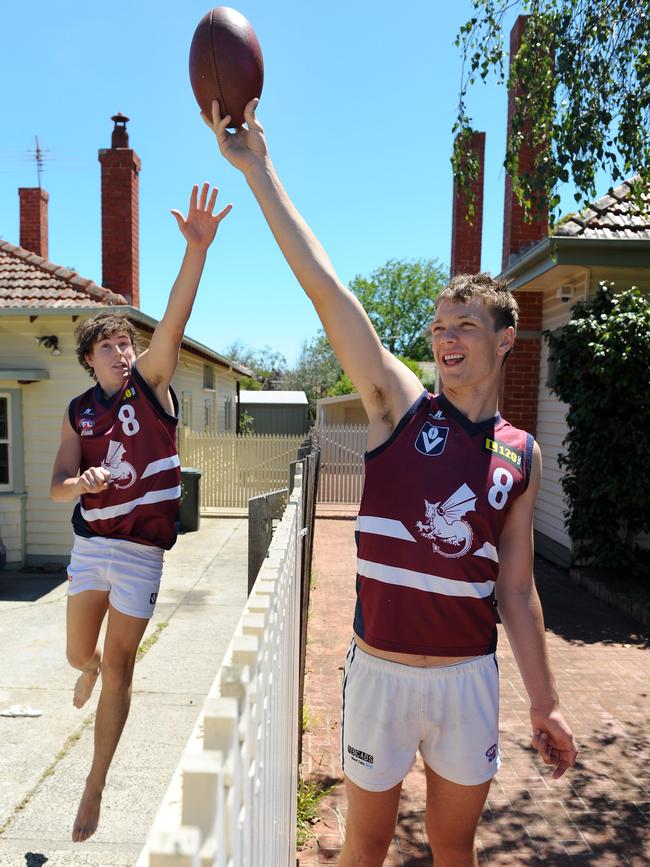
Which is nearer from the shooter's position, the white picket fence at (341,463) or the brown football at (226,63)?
the brown football at (226,63)

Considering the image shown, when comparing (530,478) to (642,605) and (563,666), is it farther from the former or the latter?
(642,605)

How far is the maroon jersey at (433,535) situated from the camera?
186 cm

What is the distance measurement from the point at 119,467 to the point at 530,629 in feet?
5.74

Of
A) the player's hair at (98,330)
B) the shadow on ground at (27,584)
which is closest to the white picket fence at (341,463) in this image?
the shadow on ground at (27,584)

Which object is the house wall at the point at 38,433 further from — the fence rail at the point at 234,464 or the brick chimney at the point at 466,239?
the brick chimney at the point at 466,239

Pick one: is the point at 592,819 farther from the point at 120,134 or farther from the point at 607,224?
the point at 120,134

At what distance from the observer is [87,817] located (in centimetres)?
274

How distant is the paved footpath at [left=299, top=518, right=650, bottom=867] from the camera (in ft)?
9.97

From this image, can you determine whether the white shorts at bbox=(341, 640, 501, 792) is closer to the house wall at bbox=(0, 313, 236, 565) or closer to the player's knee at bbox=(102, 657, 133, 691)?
the player's knee at bbox=(102, 657, 133, 691)

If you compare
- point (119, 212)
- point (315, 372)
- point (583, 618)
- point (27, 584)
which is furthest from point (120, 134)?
point (315, 372)

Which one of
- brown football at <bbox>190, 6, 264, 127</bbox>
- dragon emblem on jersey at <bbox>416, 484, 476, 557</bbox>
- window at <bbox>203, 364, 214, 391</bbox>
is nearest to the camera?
dragon emblem on jersey at <bbox>416, 484, 476, 557</bbox>

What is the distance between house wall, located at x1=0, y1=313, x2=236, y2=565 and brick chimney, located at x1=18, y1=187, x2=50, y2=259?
5742 millimetres

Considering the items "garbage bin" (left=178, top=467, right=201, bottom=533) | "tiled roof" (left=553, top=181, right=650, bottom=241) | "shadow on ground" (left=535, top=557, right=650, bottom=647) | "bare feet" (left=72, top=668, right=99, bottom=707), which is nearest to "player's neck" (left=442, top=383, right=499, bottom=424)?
"bare feet" (left=72, top=668, right=99, bottom=707)

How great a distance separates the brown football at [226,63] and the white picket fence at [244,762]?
1599 millimetres
